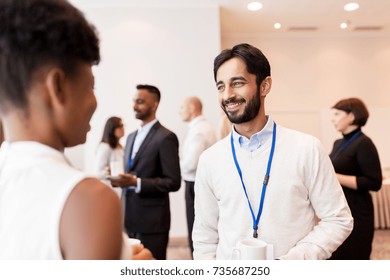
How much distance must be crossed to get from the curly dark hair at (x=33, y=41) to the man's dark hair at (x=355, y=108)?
1.15 meters

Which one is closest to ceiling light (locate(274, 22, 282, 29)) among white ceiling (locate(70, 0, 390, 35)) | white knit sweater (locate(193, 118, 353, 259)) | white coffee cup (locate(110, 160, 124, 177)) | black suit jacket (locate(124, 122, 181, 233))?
white ceiling (locate(70, 0, 390, 35))

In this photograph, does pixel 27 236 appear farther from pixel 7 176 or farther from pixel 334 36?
pixel 334 36

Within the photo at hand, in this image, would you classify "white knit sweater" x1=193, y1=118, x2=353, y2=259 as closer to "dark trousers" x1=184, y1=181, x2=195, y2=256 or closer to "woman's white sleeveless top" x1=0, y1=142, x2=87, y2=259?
"woman's white sleeveless top" x1=0, y1=142, x2=87, y2=259

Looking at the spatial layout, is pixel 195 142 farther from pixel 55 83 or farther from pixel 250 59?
pixel 55 83

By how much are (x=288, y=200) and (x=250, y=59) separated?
0.37 metres

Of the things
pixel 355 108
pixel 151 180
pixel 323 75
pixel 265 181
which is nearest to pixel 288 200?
pixel 265 181

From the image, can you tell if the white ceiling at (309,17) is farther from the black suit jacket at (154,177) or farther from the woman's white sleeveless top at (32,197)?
the woman's white sleeveless top at (32,197)

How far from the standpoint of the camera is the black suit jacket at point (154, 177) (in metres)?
1.54

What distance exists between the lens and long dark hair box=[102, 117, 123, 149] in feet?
5.23

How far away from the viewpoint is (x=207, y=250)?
2.95ft

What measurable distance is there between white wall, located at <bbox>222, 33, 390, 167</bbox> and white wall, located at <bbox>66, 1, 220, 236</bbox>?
0.64 ft

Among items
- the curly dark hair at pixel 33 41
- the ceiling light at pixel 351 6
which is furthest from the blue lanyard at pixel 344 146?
the curly dark hair at pixel 33 41
